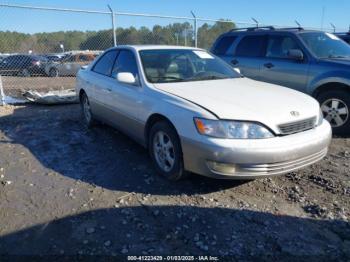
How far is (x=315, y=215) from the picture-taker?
136 inches

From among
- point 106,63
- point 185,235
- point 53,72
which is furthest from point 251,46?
point 53,72

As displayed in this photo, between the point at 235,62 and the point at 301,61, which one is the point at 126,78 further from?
the point at 235,62

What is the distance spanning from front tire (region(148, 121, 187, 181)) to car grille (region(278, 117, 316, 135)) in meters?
1.08

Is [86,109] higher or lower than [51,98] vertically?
Answer: higher

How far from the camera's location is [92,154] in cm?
509

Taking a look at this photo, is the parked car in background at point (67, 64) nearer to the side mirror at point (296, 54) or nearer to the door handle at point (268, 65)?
the door handle at point (268, 65)

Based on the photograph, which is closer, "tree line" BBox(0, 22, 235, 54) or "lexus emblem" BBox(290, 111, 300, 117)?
"lexus emblem" BBox(290, 111, 300, 117)

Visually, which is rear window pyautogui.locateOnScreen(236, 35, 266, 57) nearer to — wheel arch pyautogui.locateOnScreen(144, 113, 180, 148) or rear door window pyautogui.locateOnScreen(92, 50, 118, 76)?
rear door window pyautogui.locateOnScreen(92, 50, 118, 76)

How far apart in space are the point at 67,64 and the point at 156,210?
46.6 ft

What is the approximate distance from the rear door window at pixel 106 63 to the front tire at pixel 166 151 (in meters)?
1.75

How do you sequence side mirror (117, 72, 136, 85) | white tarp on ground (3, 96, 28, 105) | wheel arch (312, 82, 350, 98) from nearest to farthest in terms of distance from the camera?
side mirror (117, 72, 136, 85) → wheel arch (312, 82, 350, 98) → white tarp on ground (3, 96, 28, 105)

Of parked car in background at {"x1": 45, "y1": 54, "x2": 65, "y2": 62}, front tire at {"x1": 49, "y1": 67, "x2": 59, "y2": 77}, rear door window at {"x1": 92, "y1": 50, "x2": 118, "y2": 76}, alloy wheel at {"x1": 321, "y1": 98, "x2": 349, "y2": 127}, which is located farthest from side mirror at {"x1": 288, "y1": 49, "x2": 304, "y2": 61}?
front tire at {"x1": 49, "y1": 67, "x2": 59, "y2": 77}

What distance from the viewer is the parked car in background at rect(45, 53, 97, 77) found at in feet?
51.8

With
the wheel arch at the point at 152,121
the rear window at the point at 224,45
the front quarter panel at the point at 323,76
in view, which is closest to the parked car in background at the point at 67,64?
the rear window at the point at 224,45
